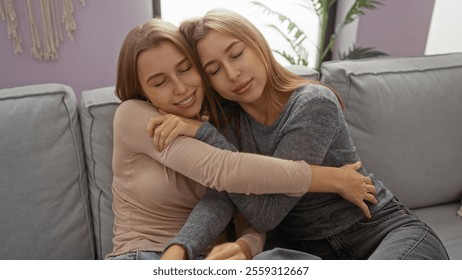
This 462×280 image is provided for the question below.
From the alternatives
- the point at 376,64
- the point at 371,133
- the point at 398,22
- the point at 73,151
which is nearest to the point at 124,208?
the point at 73,151

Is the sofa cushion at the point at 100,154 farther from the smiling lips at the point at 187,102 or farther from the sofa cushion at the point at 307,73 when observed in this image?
the sofa cushion at the point at 307,73

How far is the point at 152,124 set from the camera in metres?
0.92

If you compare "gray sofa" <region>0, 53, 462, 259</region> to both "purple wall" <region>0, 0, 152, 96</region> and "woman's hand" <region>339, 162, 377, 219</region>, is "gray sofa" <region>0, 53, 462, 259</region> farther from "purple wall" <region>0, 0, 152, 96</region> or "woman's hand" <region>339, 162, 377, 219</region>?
"purple wall" <region>0, 0, 152, 96</region>

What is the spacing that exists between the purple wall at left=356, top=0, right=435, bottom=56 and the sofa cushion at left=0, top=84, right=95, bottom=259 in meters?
1.79

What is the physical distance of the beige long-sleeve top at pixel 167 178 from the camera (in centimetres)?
91

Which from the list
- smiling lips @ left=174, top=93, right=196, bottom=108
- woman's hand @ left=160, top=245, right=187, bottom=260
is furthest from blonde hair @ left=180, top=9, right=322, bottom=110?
woman's hand @ left=160, top=245, right=187, bottom=260

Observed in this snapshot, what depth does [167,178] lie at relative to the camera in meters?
Answer: 0.99

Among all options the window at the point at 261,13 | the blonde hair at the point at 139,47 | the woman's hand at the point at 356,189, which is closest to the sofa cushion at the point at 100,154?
the blonde hair at the point at 139,47

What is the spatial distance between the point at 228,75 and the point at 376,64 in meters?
0.63

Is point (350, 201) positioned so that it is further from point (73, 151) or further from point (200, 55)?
point (73, 151)

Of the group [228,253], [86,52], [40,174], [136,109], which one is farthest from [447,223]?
[86,52]

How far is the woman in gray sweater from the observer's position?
0.97 meters

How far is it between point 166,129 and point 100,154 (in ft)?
1.07

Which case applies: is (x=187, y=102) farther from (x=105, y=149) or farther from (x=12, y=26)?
(x=12, y=26)
